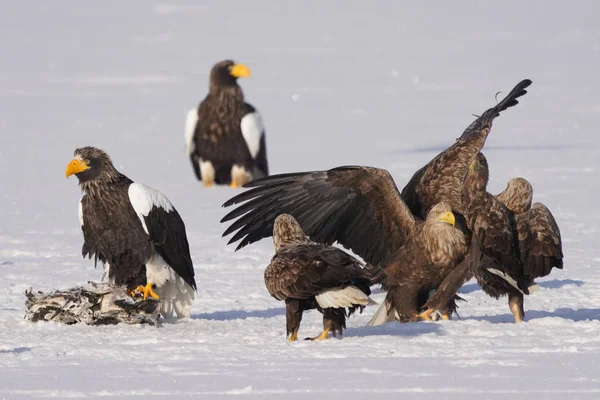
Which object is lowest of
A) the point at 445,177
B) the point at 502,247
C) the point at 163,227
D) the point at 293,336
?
the point at 293,336

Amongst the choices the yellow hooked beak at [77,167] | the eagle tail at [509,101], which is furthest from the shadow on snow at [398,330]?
the yellow hooked beak at [77,167]

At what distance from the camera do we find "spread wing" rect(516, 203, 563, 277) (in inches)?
264

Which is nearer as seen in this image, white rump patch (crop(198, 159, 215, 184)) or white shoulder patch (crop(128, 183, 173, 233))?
white shoulder patch (crop(128, 183, 173, 233))

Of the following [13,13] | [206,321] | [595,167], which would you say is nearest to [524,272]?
[206,321]

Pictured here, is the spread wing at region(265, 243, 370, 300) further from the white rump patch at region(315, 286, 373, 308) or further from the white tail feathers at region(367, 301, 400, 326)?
the white tail feathers at region(367, 301, 400, 326)

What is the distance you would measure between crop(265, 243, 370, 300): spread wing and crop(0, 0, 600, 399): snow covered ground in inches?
10.4

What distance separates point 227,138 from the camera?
49.3ft

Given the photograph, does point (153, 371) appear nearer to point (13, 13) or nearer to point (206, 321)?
point (206, 321)

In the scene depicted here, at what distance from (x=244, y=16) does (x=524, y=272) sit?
3139 centimetres

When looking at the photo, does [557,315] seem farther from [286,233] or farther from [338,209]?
[286,233]

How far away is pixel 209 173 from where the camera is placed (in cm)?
1488

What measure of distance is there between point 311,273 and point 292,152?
449 inches

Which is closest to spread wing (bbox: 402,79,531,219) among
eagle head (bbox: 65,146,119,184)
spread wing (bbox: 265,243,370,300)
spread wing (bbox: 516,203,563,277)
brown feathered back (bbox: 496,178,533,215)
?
brown feathered back (bbox: 496,178,533,215)

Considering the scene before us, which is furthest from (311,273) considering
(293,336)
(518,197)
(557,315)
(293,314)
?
(557,315)
